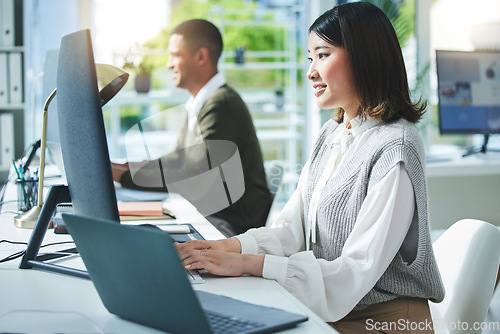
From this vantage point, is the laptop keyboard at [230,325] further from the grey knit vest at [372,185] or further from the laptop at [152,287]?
the grey knit vest at [372,185]

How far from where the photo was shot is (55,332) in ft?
2.99

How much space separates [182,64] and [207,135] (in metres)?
0.57

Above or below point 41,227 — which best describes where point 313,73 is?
above

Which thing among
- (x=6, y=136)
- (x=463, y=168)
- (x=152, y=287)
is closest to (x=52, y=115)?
(x=152, y=287)

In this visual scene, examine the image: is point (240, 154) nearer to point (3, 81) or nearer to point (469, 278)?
point (469, 278)

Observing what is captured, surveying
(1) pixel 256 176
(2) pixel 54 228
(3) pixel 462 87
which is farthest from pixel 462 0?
(2) pixel 54 228

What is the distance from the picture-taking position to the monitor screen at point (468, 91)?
10.5 feet

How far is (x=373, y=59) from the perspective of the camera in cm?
139

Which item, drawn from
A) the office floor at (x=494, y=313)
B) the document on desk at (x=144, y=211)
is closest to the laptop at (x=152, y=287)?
the document on desk at (x=144, y=211)

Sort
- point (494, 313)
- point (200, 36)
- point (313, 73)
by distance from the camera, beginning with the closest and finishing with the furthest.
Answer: point (313, 73) → point (494, 313) → point (200, 36)

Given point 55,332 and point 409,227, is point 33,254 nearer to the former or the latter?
point 55,332

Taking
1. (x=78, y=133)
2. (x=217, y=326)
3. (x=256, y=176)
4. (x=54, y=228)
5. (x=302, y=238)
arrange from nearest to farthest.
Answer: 1. (x=217, y=326)
2. (x=78, y=133)
3. (x=302, y=238)
4. (x=54, y=228)
5. (x=256, y=176)

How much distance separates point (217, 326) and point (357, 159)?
2.03ft

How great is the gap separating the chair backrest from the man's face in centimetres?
191
